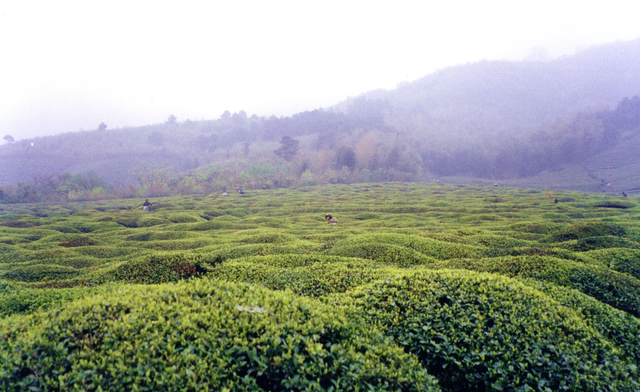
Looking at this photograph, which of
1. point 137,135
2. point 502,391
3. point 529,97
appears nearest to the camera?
point 502,391

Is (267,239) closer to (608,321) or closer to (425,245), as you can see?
(425,245)

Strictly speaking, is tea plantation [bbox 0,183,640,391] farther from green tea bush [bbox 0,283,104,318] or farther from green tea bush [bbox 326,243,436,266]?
Answer: green tea bush [bbox 326,243,436,266]

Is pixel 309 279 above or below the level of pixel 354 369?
below

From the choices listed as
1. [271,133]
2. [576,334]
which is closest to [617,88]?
[271,133]

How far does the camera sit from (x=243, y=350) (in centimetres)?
358

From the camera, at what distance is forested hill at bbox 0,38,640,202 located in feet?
230

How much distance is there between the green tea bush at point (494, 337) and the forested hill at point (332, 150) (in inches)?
2343

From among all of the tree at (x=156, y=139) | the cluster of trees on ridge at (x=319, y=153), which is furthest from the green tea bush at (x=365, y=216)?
the tree at (x=156, y=139)

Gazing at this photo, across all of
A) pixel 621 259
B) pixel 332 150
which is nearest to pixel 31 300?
pixel 621 259

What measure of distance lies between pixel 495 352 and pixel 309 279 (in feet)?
13.3

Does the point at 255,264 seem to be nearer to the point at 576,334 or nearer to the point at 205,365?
the point at 205,365

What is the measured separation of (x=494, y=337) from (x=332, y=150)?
10857cm

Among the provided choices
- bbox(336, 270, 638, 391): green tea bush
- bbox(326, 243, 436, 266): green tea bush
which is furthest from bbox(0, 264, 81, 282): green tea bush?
bbox(336, 270, 638, 391): green tea bush

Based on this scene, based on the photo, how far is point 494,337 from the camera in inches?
183
